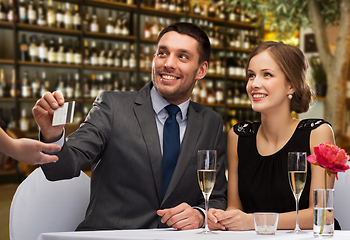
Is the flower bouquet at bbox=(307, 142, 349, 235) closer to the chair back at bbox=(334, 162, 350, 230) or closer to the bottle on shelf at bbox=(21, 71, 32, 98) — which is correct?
the chair back at bbox=(334, 162, 350, 230)

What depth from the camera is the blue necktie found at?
1.52 metres

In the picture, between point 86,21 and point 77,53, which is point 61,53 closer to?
point 77,53

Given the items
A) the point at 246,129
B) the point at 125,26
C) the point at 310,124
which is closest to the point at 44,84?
the point at 125,26

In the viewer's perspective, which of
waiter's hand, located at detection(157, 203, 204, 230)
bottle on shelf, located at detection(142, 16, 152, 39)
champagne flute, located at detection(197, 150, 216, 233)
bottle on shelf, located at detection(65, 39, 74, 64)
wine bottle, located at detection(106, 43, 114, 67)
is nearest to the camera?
champagne flute, located at detection(197, 150, 216, 233)

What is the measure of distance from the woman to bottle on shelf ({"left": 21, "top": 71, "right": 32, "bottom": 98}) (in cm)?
335

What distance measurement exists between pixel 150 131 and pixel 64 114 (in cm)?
63

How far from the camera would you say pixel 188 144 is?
1.56 metres

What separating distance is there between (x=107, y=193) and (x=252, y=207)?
0.64 meters

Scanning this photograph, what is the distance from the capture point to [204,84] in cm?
578

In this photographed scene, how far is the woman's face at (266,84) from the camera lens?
1565mm

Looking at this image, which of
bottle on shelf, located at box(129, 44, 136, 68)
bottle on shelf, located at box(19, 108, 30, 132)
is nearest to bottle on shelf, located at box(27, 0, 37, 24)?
bottle on shelf, located at box(19, 108, 30, 132)

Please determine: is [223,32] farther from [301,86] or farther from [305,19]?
[301,86]

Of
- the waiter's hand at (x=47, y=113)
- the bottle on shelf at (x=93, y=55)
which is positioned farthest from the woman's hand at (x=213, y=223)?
the bottle on shelf at (x=93, y=55)

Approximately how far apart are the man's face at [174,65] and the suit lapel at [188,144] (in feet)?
0.35
